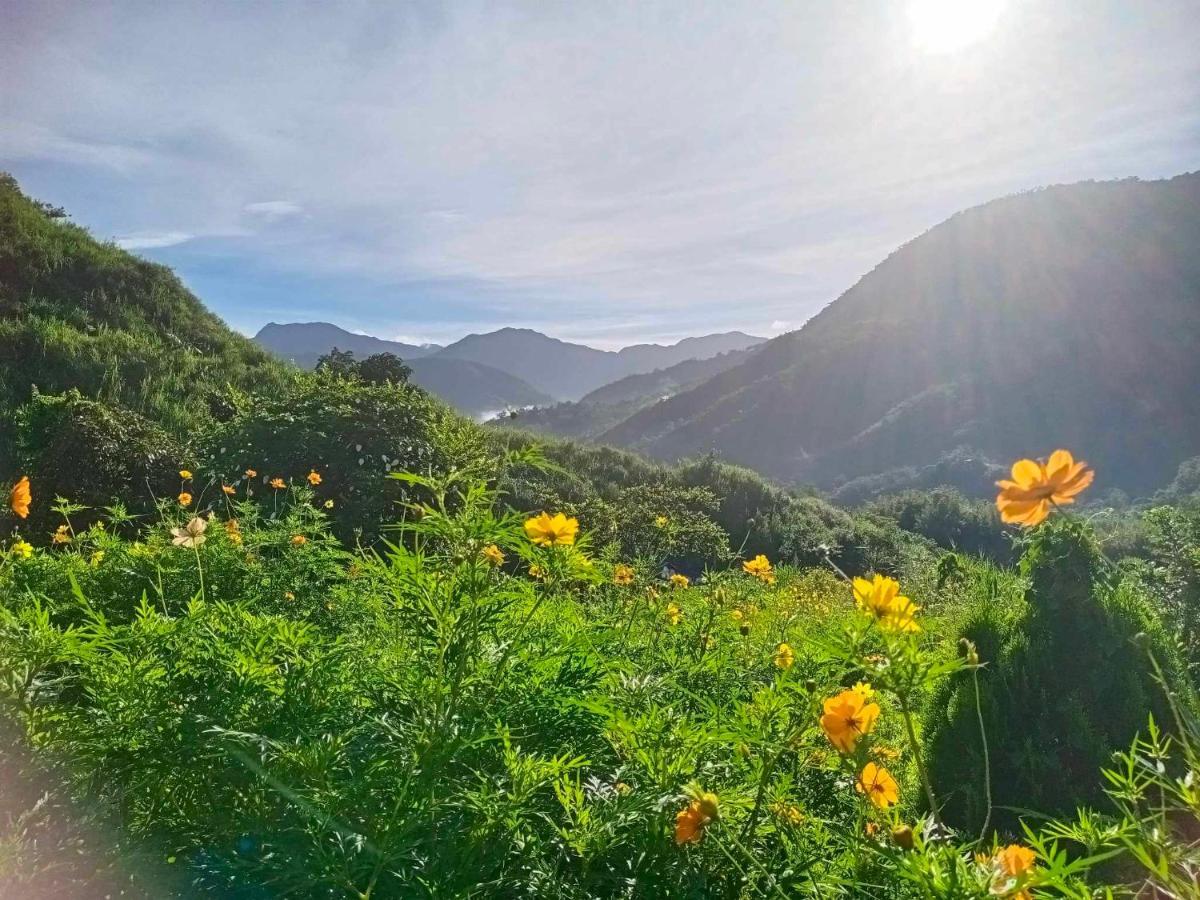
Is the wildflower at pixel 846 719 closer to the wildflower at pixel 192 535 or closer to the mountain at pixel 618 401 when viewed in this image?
the wildflower at pixel 192 535

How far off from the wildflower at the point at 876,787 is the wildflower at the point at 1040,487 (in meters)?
0.50

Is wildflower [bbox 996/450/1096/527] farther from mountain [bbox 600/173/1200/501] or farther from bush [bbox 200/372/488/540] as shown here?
mountain [bbox 600/173/1200/501]

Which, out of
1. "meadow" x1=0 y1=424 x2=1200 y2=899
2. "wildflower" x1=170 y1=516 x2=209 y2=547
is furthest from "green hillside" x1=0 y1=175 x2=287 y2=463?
"meadow" x1=0 y1=424 x2=1200 y2=899

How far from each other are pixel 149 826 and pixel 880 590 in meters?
1.32

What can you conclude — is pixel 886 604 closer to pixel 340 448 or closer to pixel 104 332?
pixel 340 448

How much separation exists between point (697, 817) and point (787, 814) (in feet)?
1.37

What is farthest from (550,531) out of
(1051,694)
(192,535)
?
(1051,694)

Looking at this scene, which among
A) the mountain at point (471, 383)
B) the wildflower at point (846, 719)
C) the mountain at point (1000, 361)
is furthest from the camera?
the mountain at point (471, 383)

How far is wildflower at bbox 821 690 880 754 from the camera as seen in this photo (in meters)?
1.14

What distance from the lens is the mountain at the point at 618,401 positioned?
91.9 meters

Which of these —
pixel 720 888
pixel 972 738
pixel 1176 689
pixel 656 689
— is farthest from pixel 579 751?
pixel 1176 689

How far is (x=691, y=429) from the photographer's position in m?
75.7

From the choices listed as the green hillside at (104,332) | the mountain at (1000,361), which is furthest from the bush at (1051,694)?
the mountain at (1000,361)

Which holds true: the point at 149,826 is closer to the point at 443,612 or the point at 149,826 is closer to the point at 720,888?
the point at 443,612
